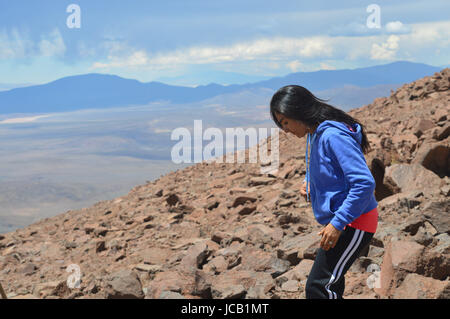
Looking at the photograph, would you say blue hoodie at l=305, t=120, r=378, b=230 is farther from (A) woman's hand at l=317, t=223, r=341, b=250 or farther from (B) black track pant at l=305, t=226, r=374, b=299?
(B) black track pant at l=305, t=226, r=374, b=299

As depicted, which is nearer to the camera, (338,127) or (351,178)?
(351,178)

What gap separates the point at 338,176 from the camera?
2.85 m

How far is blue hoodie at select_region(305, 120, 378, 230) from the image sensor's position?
8.91 ft

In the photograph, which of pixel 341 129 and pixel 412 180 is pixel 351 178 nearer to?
pixel 341 129

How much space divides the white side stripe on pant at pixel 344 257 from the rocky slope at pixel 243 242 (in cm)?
120

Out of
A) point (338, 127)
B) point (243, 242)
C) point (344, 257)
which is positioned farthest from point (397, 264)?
point (243, 242)

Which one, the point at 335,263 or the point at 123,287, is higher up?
the point at 335,263

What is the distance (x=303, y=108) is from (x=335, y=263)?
40.8 inches

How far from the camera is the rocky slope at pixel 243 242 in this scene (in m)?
4.78

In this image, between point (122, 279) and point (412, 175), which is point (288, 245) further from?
point (412, 175)

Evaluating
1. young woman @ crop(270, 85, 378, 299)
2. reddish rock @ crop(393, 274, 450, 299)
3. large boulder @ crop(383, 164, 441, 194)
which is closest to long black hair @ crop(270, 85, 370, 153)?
young woman @ crop(270, 85, 378, 299)

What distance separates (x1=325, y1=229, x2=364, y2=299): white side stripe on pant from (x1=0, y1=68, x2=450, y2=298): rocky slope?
3.94ft
